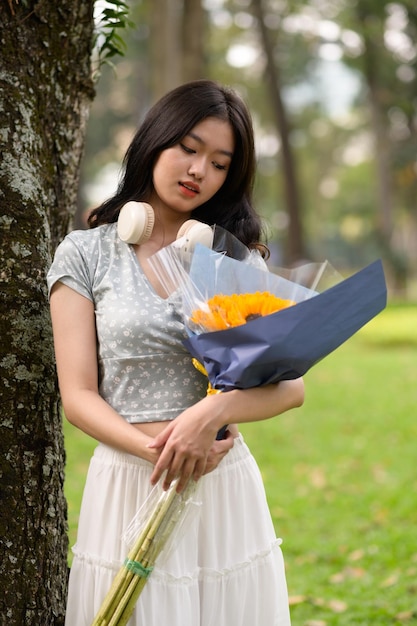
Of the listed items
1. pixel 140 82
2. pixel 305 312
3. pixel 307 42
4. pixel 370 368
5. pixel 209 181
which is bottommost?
pixel 305 312

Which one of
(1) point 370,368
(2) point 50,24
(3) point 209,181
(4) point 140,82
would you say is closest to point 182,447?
(3) point 209,181

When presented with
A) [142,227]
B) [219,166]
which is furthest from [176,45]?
[142,227]

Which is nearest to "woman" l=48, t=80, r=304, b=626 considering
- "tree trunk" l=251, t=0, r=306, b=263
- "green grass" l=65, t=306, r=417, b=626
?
"green grass" l=65, t=306, r=417, b=626

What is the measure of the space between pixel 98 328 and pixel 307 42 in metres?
23.4

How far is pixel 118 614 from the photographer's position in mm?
2109

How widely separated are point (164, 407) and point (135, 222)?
1.60ft

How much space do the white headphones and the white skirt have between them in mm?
567

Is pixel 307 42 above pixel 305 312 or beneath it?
above

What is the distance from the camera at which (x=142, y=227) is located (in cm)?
229

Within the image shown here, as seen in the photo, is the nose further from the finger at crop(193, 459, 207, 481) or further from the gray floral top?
the finger at crop(193, 459, 207, 481)

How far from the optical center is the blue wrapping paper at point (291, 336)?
193 centimetres

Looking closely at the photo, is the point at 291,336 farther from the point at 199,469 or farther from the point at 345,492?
the point at 345,492

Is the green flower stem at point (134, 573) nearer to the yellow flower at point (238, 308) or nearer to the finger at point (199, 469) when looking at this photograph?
the finger at point (199, 469)

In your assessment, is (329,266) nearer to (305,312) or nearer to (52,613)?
(305,312)
